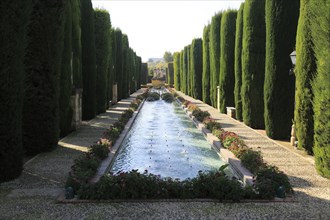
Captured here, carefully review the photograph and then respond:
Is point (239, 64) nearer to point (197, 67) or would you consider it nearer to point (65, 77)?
point (65, 77)

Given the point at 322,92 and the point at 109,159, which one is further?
the point at 109,159

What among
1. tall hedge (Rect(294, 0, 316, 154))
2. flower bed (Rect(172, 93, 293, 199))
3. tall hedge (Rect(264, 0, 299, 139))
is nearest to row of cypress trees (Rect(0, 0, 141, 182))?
flower bed (Rect(172, 93, 293, 199))

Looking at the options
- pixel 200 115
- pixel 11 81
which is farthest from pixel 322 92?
pixel 200 115

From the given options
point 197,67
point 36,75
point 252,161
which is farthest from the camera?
point 197,67

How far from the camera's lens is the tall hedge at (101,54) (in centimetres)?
1912

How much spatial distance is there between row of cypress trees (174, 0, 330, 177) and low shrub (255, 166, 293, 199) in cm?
150

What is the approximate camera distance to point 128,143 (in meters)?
11.6

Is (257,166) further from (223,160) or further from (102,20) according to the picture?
(102,20)

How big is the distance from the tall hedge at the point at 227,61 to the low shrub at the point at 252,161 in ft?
36.7

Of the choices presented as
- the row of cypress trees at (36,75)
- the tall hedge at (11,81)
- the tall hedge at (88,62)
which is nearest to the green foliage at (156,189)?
the tall hedge at (11,81)

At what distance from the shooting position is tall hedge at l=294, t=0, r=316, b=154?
919cm

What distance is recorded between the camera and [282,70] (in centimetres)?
1173

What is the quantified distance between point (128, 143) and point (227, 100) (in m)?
8.88

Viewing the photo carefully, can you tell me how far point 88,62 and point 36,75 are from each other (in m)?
7.80
